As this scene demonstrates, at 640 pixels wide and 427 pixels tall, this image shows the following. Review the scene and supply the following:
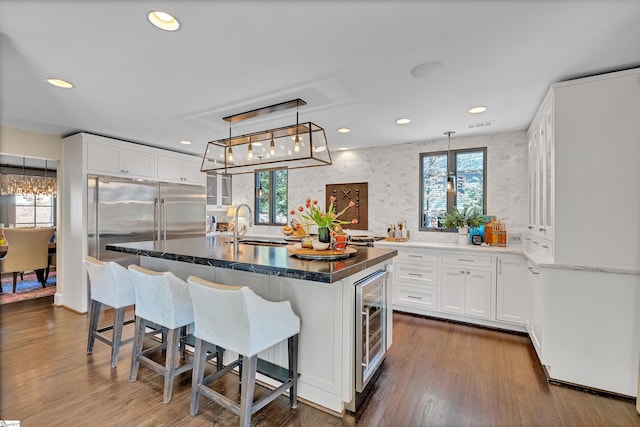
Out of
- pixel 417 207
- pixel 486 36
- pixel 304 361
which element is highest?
pixel 486 36

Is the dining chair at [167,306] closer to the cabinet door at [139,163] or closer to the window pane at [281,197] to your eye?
the cabinet door at [139,163]

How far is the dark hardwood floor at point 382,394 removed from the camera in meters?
1.94

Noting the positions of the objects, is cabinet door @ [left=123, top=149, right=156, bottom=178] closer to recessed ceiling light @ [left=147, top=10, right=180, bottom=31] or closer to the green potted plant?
recessed ceiling light @ [left=147, top=10, right=180, bottom=31]

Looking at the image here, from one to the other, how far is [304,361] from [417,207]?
123 inches

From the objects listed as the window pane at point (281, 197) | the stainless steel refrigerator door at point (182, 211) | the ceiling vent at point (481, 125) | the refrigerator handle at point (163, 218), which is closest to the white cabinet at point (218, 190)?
the stainless steel refrigerator door at point (182, 211)

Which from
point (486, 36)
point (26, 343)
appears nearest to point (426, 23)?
point (486, 36)

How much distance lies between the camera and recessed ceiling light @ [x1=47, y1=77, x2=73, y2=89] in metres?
2.38

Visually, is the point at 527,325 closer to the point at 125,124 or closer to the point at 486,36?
the point at 486,36

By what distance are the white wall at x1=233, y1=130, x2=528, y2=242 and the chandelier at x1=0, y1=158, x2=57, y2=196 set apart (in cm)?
481

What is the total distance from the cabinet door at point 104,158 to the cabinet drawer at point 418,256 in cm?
422

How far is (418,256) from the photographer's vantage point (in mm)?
3953

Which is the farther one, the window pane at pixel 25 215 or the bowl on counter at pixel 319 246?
the window pane at pixel 25 215

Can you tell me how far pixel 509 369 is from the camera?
2.60m

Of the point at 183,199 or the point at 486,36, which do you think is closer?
the point at 486,36
